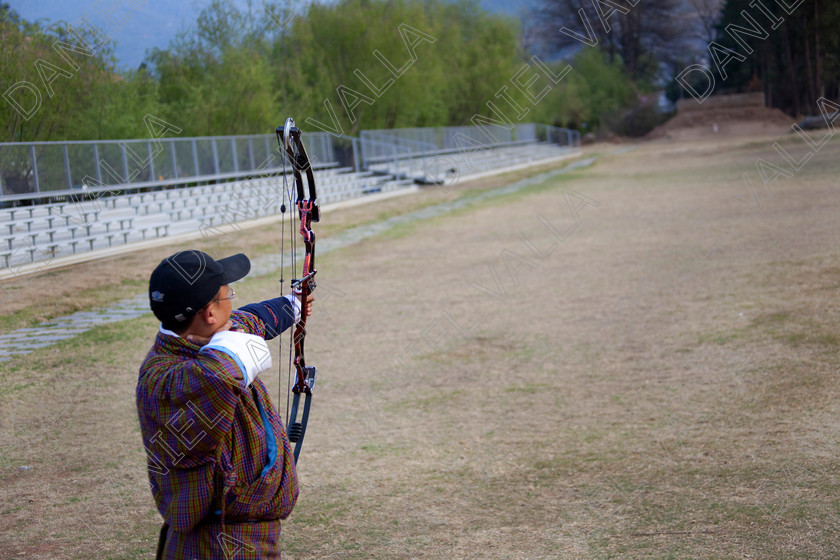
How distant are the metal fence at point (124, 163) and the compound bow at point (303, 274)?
11646 millimetres

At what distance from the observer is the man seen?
2.04 m

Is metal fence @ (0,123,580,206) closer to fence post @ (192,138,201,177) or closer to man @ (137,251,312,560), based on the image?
fence post @ (192,138,201,177)

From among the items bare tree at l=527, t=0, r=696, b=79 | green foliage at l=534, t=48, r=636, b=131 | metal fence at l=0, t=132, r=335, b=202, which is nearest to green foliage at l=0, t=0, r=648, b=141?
metal fence at l=0, t=132, r=335, b=202

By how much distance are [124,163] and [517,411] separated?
46.2 feet

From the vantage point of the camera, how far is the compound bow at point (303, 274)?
2.80 m

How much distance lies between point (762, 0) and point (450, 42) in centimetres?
2054

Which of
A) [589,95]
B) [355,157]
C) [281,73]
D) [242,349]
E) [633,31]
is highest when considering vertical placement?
[633,31]

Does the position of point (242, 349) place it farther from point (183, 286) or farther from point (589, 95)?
point (589, 95)

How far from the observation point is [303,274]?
2938mm

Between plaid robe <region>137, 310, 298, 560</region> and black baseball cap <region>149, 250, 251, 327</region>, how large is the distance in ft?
0.26

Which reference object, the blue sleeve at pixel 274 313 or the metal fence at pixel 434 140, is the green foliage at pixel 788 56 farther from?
the blue sleeve at pixel 274 313

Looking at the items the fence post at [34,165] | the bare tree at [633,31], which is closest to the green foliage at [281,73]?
the fence post at [34,165]

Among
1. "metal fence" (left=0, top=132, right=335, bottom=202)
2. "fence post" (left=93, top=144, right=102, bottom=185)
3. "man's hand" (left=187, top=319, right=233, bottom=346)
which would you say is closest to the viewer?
"man's hand" (left=187, top=319, right=233, bottom=346)

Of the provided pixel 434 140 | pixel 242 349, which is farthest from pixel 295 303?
pixel 434 140
